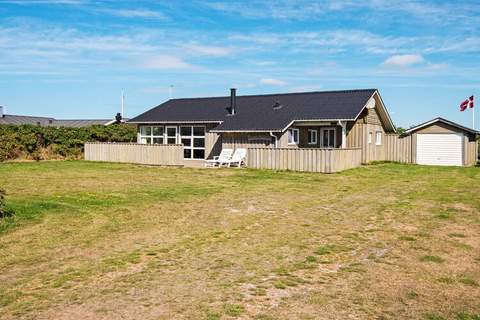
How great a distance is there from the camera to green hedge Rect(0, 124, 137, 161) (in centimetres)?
2973

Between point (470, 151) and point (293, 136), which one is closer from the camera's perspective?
point (293, 136)

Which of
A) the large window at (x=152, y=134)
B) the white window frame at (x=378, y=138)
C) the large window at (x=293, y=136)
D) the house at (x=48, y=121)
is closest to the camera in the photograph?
the large window at (x=293, y=136)

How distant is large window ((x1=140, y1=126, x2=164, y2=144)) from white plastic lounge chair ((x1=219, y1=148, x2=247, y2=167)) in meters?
8.74

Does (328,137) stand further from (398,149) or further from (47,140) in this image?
(47,140)

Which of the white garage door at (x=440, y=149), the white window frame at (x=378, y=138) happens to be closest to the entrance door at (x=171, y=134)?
the white window frame at (x=378, y=138)

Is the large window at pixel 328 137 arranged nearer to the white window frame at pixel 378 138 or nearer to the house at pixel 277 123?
the house at pixel 277 123

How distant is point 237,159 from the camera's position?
25766 millimetres

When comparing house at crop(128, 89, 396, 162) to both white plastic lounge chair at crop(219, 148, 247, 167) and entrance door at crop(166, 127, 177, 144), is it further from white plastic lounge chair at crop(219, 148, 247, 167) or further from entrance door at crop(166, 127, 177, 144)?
white plastic lounge chair at crop(219, 148, 247, 167)

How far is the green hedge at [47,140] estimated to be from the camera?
29734 mm

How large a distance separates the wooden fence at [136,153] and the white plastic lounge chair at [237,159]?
316 centimetres

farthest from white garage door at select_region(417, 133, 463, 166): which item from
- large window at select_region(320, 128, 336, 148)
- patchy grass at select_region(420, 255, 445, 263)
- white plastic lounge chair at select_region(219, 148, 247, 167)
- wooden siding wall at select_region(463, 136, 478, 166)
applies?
patchy grass at select_region(420, 255, 445, 263)

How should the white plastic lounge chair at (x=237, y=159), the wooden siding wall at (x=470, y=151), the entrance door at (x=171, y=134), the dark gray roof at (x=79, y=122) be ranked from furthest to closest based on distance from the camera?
the dark gray roof at (x=79, y=122)
the entrance door at (x=171, y=134)
the wooden siding wall at (x=470, y=151)
the white plastic lounge chair at (x=237, y=159)

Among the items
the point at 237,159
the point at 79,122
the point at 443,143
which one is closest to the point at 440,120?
the point at 443,143

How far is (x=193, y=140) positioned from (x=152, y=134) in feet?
12.9
